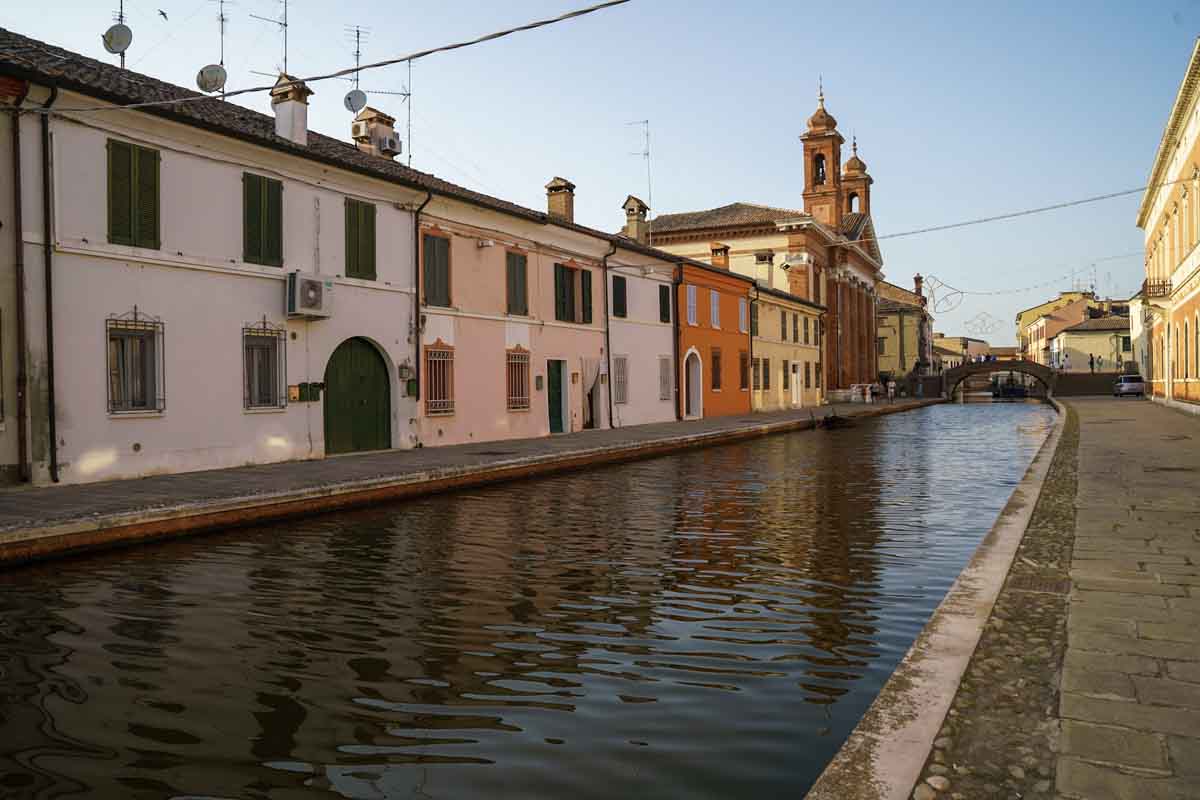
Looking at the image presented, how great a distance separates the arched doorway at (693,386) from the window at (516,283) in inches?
414

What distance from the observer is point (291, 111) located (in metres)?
17.0

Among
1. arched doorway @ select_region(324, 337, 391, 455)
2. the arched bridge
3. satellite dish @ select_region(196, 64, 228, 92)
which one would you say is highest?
satellite dish @ select_region(196, 64, 228, 92)

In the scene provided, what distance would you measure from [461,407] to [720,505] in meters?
9.86

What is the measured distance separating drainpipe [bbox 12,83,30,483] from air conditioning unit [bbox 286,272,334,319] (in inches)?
177

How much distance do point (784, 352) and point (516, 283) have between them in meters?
23.5

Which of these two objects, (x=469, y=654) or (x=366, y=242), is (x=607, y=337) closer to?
(x=366, y=242)

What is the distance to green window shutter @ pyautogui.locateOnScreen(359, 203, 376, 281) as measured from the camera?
17484 mm

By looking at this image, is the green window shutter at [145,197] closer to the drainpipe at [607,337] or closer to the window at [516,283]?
the window at [516,283]

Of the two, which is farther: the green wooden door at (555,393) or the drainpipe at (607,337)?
the drainpipe at (607,337)

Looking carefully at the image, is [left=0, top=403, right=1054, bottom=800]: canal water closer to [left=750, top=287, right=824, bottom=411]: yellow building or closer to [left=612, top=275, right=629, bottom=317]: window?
[left=612, top=275, right=629, bottom=317]: window

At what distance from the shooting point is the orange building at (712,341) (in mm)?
31766

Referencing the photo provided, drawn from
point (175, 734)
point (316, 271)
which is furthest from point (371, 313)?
point (175, 734)

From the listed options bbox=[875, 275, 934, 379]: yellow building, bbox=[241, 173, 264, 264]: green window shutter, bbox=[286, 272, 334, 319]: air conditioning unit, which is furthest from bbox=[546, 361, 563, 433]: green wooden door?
bbox=[875, 275, 934, 379]: yellow building

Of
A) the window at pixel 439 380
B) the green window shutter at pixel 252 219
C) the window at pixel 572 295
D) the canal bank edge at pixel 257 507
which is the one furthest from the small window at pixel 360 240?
the window at pixel 572 295
